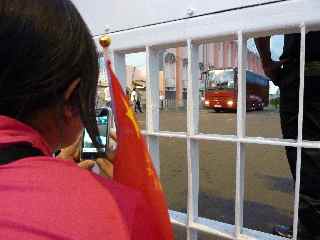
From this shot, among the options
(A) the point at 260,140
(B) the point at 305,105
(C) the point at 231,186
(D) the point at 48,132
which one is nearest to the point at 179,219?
(A) the point at 260,140

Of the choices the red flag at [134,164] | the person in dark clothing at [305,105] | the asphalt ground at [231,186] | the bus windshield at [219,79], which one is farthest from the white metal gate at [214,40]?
the bus windshield at [219,79]

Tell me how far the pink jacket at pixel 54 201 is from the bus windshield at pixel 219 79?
20.5m

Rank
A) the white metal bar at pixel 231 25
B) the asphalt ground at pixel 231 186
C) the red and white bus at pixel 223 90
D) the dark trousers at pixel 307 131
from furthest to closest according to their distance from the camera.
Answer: the red and white bus at pixel 223 90 → the asphalt ground at pixel 231 186 → the dark trousers at pixel 307 131 → the white metal bar at pixel 231 25

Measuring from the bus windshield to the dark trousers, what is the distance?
1916 cm

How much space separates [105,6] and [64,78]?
1388mm

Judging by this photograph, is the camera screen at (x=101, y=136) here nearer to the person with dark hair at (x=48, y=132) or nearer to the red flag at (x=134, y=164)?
the red flag at (x=134, y=164)

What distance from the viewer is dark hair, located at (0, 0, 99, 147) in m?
0.66

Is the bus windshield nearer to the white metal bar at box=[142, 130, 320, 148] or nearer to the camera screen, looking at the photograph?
the white metal bar at box=[142, 130, 320, 148]

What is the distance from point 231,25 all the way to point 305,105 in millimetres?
523

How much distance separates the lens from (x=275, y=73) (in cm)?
198

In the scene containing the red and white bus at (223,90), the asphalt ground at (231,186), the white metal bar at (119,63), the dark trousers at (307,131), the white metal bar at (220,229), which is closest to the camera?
the white metal bar at (220,229)

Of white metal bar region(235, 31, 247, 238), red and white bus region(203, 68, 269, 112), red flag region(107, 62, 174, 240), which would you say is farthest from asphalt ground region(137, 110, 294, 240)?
red and white bus region(203, 68, 269, 112)

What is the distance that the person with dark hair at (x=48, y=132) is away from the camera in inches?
23.0

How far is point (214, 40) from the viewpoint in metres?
1.62
